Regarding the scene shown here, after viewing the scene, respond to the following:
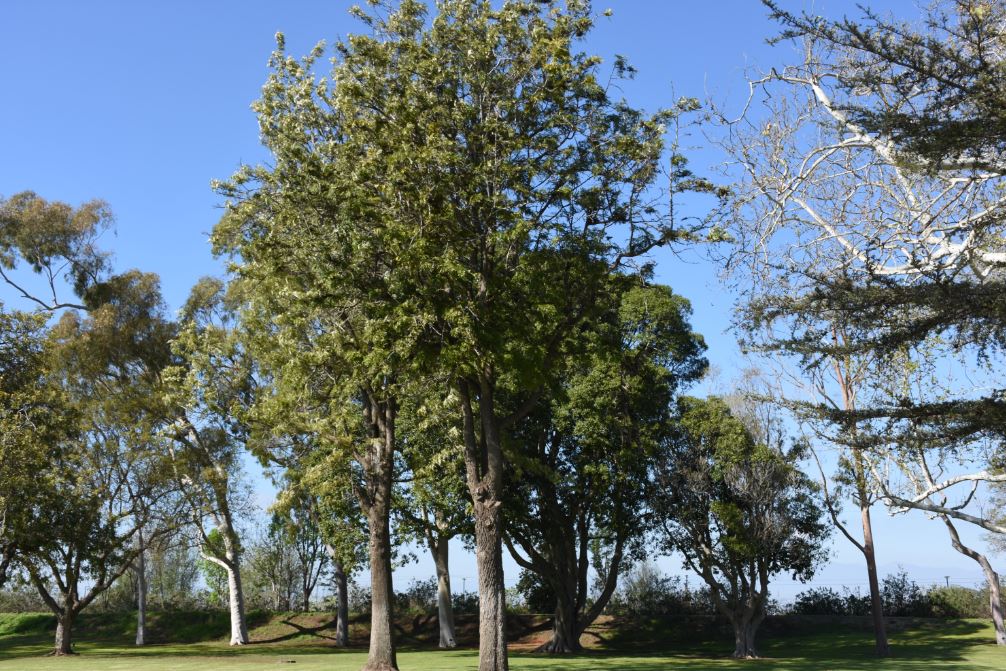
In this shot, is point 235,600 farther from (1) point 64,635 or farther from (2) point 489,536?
(2) point 489,536

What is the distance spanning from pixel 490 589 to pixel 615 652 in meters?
17.3

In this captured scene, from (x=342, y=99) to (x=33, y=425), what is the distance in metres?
16.8

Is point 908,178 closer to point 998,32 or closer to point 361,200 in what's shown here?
point 998,32

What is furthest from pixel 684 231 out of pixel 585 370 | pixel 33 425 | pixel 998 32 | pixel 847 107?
pixel 33 425

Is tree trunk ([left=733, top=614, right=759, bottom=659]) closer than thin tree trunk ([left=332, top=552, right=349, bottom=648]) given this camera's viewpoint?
Yes

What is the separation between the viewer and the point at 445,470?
95.0 feet

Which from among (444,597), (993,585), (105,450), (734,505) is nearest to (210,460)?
(105,450)

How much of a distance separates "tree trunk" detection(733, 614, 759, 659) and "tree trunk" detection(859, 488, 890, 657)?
399 centimetres

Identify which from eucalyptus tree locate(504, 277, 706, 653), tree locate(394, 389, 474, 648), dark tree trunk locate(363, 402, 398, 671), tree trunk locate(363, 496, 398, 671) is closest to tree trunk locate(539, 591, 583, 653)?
eucalyptus tree locate(504, 277, 706, 653)

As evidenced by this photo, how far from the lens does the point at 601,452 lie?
99.1 feet

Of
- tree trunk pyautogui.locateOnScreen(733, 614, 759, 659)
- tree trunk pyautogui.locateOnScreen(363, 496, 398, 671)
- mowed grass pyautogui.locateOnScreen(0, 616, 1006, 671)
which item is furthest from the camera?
tree trunk pyautogui.locateOnScreen(733, 614, 759, 659)

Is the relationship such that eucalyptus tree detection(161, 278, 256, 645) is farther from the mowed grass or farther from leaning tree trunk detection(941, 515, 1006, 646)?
leaning tree trunk detection(941, 515, 1006, 646)

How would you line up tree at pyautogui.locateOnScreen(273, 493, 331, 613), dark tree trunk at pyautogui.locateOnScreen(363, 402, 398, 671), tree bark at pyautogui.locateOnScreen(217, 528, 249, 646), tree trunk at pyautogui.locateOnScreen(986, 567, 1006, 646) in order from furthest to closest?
tree at pyautogui.locateOnScreen(273, 493, 331, 613) → tree bark at pyautogui.locateOnScreen(217, 528, 249, 646) → tree trunk at pyautogui.locateOnScreen(986, 567, 1006, 646) → dark tree trunk at pyautogui.locateOnScreen(363, 402, 398, 671)

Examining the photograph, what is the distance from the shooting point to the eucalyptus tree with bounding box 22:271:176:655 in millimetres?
29719
